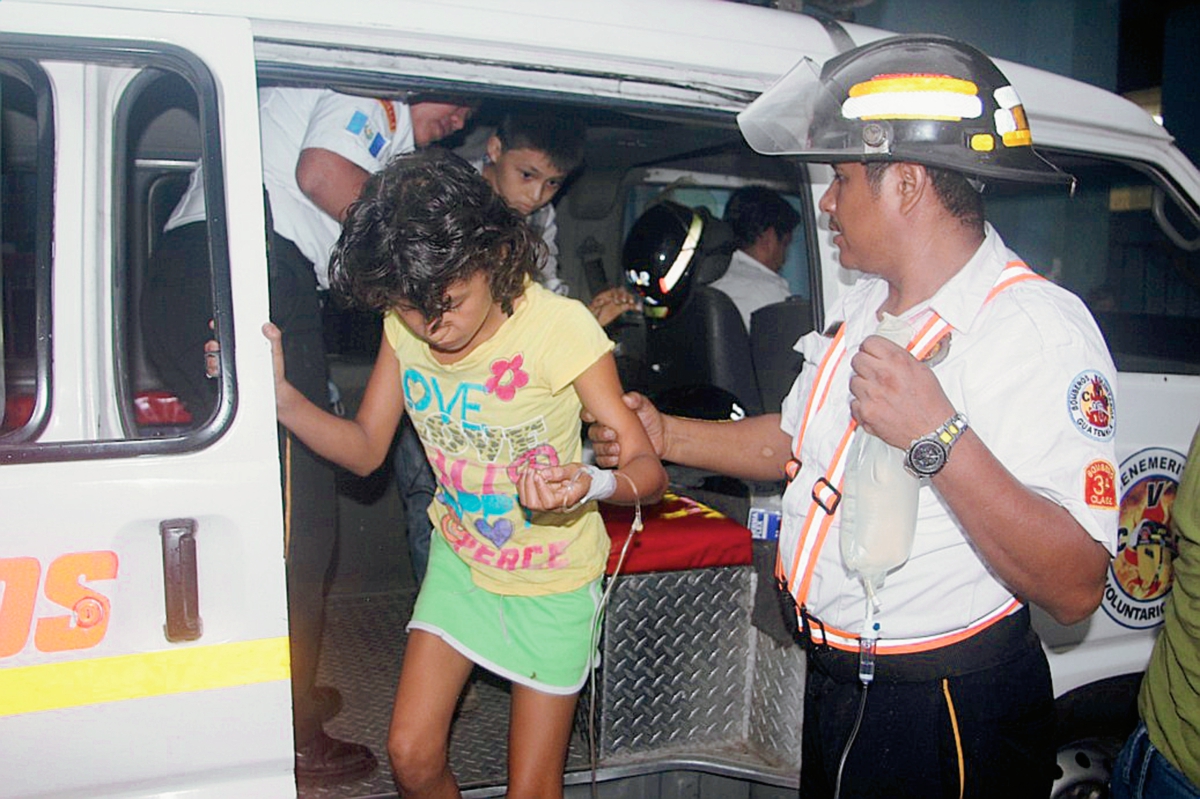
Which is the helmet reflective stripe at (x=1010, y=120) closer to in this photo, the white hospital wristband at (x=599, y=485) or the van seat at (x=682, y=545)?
the white hospital wristband at (x=599, y=485)

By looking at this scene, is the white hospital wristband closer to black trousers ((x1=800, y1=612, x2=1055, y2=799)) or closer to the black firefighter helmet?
black trousers ((x1=800, y1=612, x2=1055, y2=799))

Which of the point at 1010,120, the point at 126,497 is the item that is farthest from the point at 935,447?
the point at 126,497

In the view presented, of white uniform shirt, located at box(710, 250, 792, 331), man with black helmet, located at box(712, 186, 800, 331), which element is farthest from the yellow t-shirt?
man with black helmet, located at box(712, 186, 800, 331)

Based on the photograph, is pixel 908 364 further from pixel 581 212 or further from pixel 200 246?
pixel 581 212

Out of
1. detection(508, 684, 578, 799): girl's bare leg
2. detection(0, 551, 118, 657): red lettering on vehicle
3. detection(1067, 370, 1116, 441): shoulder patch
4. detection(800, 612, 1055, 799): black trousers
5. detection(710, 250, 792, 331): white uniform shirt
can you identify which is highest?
detection(710, 250, 792, 331): white uniform shirt

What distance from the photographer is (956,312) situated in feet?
5.56

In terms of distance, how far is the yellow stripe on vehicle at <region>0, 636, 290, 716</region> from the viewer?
1.59 m

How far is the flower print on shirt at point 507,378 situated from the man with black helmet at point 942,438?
571 millimetres

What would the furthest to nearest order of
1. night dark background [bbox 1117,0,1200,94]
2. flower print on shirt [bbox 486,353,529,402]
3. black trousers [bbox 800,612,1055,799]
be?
night dark background [bbox 1117,0,1200,94] → flower print on shirt [bbox 486,353,529,402] → black trousers [bbox 800,612,1055,799]

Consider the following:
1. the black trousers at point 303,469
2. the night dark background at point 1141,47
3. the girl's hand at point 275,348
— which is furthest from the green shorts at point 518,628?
the night dark background at point 1141,47

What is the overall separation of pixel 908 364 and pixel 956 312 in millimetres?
189

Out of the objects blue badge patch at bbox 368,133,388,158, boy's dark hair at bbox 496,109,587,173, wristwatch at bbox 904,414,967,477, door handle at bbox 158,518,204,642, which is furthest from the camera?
boy's dark hair at bbox 496,109,587,173

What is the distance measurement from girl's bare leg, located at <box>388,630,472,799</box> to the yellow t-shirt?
7.6 inches

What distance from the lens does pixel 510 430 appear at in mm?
2113
